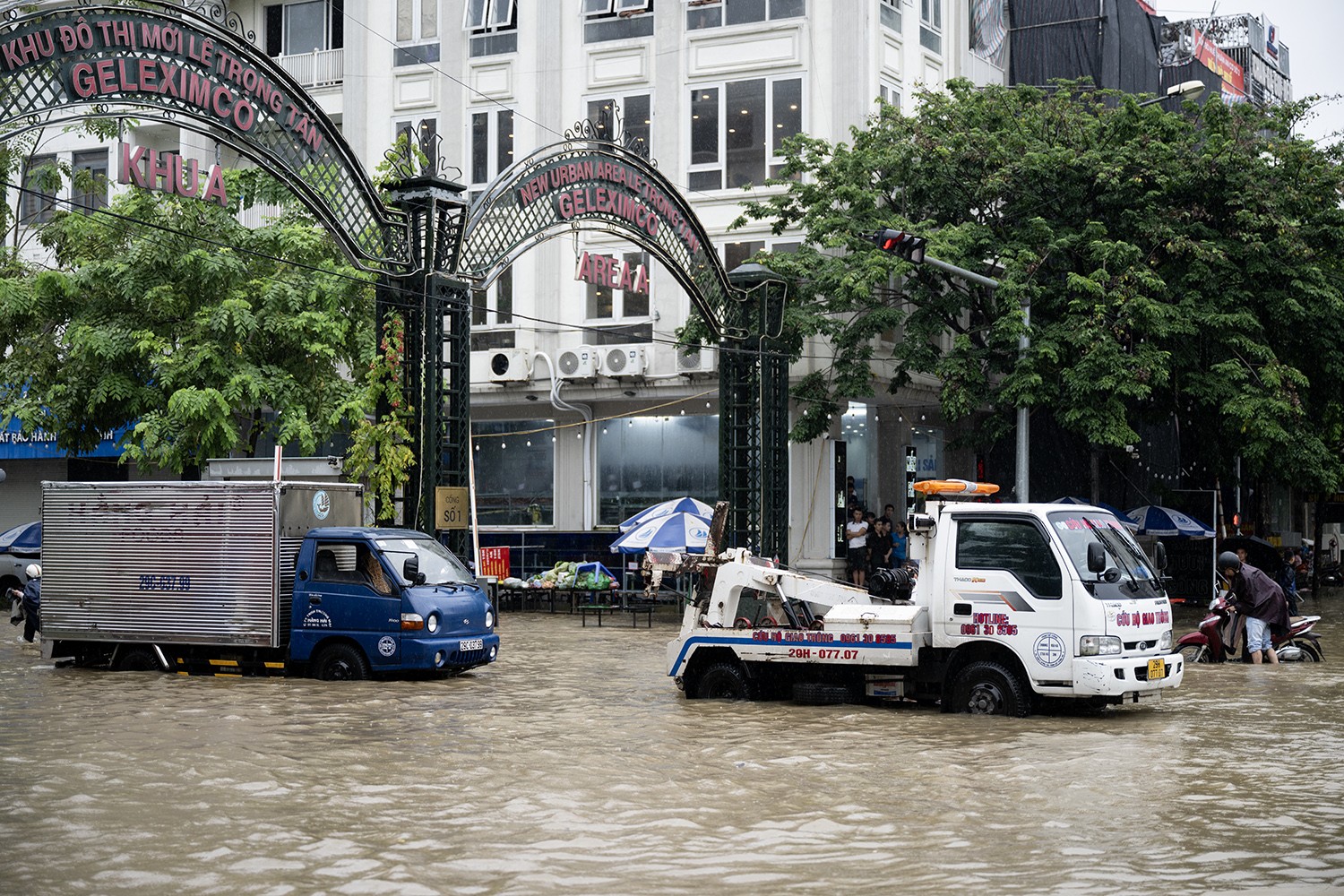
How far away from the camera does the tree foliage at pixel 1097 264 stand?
28922 mm

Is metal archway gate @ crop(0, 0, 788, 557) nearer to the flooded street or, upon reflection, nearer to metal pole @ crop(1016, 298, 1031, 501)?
metal pole @ crop(1016, 298, 1031, 501)

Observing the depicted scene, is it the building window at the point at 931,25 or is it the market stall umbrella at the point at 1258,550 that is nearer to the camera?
the market stall umbrella at the point at 1258,550

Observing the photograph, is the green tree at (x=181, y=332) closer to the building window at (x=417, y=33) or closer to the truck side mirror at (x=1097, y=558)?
the building window at (x=417, y=33)

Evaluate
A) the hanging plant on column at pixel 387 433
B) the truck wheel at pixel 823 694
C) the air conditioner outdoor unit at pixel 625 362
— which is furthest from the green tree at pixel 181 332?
Answer: the truck wheel at pixel 823 694

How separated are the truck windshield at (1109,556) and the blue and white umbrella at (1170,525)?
1650cm

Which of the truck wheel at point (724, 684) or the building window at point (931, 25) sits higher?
the building window at point (931, 25)

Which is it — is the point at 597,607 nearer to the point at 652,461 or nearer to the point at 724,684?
the point at 652,461

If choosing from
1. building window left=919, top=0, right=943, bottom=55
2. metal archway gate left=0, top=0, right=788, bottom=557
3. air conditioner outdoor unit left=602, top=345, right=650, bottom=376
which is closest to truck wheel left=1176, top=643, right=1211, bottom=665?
metal archway gate left=0, top=0, right=788, bottom=557

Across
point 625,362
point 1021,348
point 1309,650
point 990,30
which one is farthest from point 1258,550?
point 990,30

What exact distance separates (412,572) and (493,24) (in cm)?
2246

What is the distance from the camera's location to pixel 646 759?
12.8 metres

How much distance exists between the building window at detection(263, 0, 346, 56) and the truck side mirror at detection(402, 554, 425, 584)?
81.0ft

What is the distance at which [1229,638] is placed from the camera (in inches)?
843

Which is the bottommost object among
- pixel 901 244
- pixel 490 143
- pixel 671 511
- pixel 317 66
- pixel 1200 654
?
pixel 1200 654
